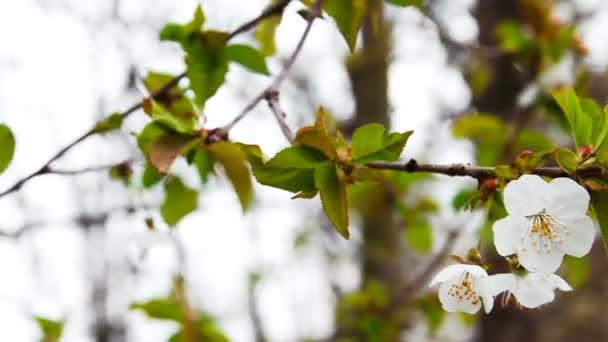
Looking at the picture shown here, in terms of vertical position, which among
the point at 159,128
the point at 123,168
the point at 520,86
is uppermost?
the point at 520,86

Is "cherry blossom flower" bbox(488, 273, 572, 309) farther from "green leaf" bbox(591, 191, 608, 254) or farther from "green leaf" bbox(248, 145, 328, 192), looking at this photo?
"green leaf" bbox(248, 145, 328, 192)

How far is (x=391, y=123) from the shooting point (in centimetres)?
230

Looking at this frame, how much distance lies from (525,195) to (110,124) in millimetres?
539

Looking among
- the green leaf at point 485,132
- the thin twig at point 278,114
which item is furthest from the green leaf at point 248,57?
the green leaf at point 485,132

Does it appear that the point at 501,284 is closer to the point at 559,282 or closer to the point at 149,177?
the point at 559,282

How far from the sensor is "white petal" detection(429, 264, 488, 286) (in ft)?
2.24

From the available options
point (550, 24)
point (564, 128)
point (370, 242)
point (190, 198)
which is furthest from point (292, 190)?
point (370, 242)

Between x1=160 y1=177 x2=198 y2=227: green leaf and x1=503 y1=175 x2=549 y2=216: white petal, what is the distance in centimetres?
55

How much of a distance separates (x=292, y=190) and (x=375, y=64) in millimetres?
1685

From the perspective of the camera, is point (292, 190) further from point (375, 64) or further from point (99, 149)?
point (99, 149)

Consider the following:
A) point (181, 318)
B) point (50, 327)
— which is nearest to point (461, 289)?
point (181, 318)

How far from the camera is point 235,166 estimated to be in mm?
917

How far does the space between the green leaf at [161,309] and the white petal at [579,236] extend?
683 mm

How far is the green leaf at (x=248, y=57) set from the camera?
3.12 feet
